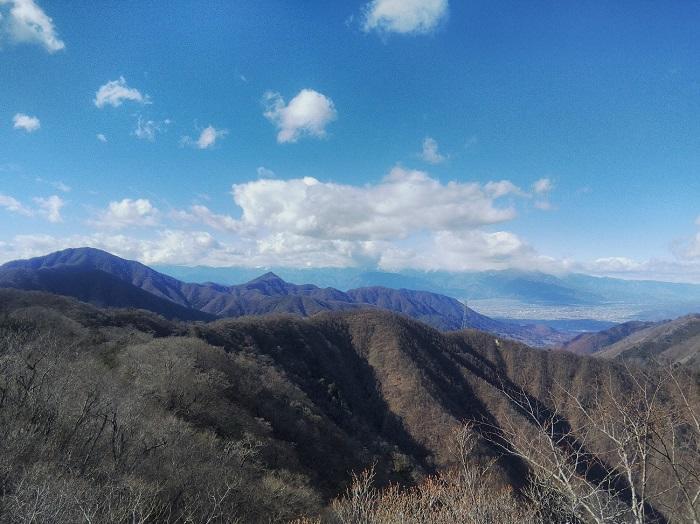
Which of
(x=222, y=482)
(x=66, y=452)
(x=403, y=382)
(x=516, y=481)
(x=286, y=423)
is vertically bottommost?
(x=516, y=481)

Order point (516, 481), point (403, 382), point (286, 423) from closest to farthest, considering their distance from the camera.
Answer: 1. point (286, 423)
2. point (516, 481)
3. point (403, 382)

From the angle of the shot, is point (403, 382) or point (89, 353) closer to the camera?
point (89, 353)

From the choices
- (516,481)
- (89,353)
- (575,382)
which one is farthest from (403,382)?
(89,353)

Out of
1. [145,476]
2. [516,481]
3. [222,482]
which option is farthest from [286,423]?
[516,481]

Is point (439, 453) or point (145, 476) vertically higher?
Result: point (145, 476)

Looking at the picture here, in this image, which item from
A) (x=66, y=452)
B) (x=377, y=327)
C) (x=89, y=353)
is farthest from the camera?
(x=377, y=327)

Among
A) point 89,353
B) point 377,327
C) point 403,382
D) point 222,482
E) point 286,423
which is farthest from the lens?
point 377,327

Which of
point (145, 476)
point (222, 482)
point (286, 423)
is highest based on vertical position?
point (145, 476)

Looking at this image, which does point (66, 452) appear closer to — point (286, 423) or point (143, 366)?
point (143, 366)

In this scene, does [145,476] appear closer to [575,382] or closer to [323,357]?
[323,357]
